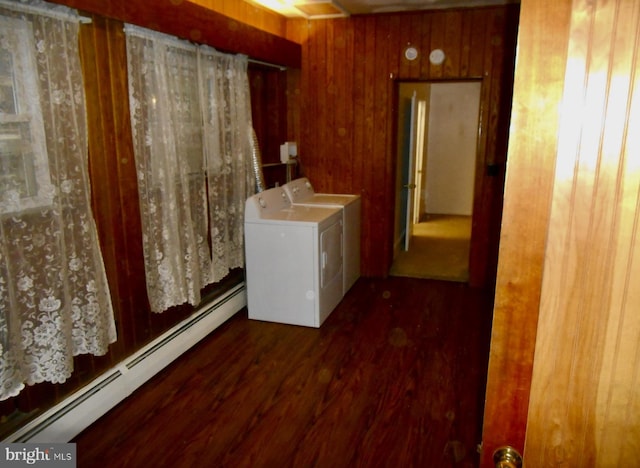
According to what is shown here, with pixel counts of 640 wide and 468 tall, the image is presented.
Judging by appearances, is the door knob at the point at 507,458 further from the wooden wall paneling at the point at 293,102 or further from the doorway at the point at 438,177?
the doorway at the point at 438,177

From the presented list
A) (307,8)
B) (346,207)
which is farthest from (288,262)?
(307,8)

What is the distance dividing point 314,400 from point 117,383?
1113 mm

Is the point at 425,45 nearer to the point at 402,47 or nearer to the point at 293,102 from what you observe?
the point at 402,47

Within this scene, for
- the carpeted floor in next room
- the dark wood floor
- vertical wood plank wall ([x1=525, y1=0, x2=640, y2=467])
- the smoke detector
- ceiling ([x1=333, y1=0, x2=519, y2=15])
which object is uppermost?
ceiling ([x1=333, y1=0, x2=519, y2=15])

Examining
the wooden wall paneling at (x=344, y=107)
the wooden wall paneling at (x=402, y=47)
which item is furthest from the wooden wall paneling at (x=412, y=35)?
the wooden wall paneling at (x=344, y=107)

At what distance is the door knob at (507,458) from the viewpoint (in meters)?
0.90

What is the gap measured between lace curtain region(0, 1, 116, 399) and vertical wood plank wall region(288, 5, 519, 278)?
2733mm

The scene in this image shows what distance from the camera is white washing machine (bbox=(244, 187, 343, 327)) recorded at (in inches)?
139

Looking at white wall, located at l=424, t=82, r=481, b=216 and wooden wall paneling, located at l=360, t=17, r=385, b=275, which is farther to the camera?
white wall, located at l=424, t=82, r=481, b=216

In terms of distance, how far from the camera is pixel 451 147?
7543 millimetres

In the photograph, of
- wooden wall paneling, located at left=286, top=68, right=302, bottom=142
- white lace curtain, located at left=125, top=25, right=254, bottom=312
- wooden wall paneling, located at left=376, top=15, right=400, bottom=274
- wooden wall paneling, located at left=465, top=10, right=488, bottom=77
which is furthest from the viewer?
wooden wall paneling, located at left=286, top=68, right=302, bottom=142

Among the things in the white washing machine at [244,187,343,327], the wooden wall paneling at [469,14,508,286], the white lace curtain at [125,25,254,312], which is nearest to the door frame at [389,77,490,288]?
the wooden wall paneling at [469,14,508,286]

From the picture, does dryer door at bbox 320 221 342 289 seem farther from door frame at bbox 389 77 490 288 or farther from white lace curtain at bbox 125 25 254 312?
door frame at bbox 389 77 490 288

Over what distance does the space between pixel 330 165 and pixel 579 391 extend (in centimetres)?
398
